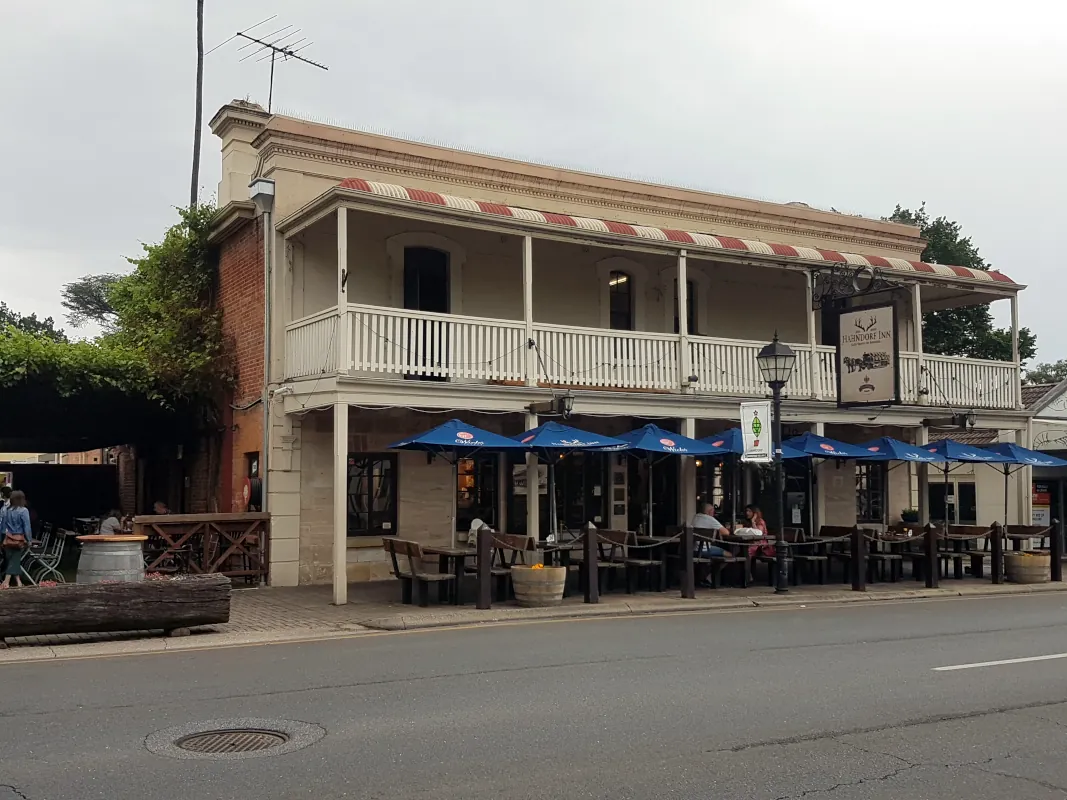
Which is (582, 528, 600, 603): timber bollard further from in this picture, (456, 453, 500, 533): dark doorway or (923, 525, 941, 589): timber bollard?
(923, 525, 941, 589): timber bollard

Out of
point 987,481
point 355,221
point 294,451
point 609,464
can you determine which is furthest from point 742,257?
point 987,481

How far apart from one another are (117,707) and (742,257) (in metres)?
13.7

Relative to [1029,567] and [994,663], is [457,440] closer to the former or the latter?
[994,663]

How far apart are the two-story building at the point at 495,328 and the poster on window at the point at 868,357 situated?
13.9 inches

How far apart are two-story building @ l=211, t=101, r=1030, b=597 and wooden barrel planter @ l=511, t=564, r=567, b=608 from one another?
6.98 feet

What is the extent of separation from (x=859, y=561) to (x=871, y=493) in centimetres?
765

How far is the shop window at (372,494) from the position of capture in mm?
17281

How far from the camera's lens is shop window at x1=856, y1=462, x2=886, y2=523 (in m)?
23.5

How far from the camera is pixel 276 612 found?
13.2 m

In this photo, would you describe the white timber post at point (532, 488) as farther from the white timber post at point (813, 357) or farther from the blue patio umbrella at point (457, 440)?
the white timber post at point (813, 357)

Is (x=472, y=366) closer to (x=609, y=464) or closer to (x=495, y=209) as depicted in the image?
(x=495, y=209)

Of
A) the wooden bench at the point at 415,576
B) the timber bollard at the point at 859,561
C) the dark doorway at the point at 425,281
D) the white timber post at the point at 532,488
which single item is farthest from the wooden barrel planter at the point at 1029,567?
the dark doorway at the point at 425,281

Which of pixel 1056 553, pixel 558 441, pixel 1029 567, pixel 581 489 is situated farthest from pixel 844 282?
pixel 558 441

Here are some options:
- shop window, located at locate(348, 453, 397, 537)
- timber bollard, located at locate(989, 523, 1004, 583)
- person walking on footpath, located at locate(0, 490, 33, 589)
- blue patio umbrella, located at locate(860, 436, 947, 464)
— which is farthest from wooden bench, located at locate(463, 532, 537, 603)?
timber bollard, located at locate(989, 523, 1004, 583)
